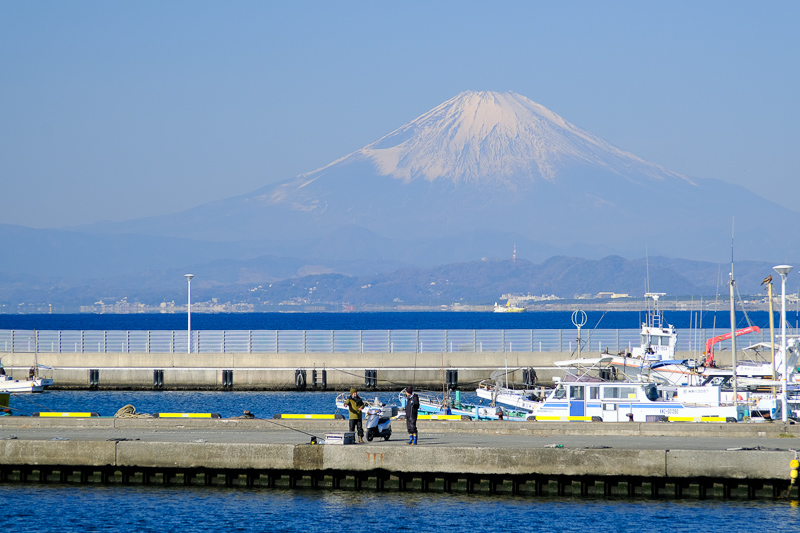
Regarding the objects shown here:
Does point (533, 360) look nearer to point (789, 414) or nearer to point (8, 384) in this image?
point (789, 414)

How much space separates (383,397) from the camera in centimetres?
5644

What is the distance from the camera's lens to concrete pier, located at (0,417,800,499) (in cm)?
2664

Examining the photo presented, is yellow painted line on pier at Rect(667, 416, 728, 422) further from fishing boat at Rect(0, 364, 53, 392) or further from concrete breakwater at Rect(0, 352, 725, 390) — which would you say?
fishing boat at Rect(0, 364, 53, 392)

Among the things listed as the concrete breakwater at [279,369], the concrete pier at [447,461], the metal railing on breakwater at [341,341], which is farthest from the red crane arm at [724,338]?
the concrete pier at [447,461]

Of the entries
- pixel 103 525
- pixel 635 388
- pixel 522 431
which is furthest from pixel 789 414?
pixel 103 525

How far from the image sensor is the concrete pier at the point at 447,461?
26641mm

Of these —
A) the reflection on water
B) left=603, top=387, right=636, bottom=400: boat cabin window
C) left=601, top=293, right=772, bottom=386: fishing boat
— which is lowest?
→ the reflection on water

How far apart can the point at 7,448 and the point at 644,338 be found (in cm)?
3322

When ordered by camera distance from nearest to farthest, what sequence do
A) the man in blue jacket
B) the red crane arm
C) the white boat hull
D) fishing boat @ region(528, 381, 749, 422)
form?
the man in blue jacket → fishing boat @ region(528, 381, 749, 422) → the red crane arm → the white boat hull

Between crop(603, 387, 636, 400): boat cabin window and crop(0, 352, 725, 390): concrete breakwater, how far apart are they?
20.4 metres

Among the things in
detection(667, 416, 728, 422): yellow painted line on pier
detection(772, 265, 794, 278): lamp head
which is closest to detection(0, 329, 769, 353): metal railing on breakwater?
detection(667, 416, 728, 422): yellow painted line on pier

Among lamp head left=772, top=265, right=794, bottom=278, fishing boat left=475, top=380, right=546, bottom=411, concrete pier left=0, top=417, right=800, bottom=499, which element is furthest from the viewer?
fishing boat left=475, top=380, right=546, bottom=411

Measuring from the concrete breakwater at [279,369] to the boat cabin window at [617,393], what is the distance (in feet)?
67.0

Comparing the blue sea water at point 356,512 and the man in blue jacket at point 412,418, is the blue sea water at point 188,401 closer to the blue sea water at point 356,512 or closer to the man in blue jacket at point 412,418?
the man in blue jacket at point 412,418
